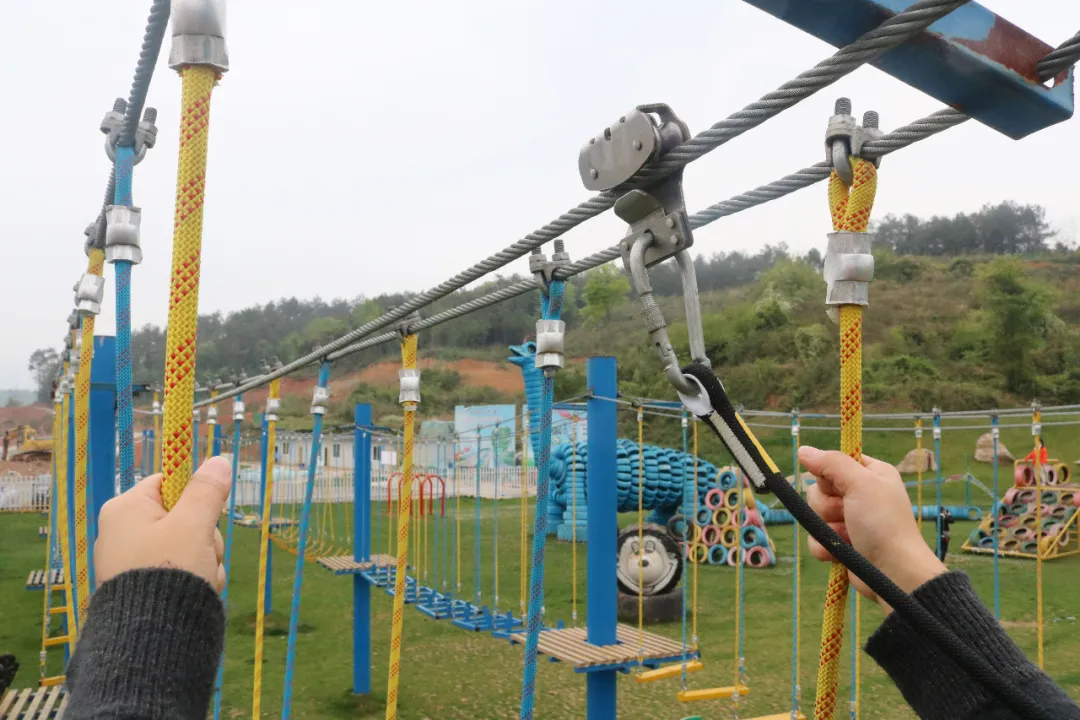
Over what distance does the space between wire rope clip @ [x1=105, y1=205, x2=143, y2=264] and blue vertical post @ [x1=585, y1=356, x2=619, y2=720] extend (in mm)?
2256

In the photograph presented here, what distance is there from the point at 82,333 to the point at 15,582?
7.59 meters

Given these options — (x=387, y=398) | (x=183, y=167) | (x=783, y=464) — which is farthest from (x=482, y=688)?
(x=387, y=398)

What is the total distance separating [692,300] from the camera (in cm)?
78

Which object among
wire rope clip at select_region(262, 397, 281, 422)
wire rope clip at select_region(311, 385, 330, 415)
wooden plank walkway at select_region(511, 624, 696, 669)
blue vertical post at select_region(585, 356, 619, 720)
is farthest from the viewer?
wire rope clip at select_region(262, 397, 281, 422)

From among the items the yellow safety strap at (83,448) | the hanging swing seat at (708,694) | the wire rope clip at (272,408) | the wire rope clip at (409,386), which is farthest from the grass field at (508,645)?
the wire rope clip at (409,386)

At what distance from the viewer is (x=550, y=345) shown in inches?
80.7

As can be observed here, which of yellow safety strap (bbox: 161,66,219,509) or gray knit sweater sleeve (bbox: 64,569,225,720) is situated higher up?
yellow safety strap (bbox: 161,66,219,509)

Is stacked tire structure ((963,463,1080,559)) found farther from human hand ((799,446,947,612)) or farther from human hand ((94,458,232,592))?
human hand ((94,458,232,592))

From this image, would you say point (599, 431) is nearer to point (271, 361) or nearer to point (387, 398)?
point (271, 361)

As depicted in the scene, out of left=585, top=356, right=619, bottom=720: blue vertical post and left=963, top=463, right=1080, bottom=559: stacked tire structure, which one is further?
left=963, top=463, right=1080, bottom=559: stacked tire structure

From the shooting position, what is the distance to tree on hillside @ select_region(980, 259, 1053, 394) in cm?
2488

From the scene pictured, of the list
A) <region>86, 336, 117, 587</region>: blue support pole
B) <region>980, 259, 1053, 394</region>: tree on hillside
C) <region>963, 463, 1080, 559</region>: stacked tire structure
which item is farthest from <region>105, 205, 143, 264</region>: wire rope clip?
<region>980, 259, 1053, 394</region>: tree on hillside

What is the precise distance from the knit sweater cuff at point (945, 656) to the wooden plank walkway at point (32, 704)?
3.50 m

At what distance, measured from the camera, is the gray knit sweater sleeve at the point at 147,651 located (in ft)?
2.19
